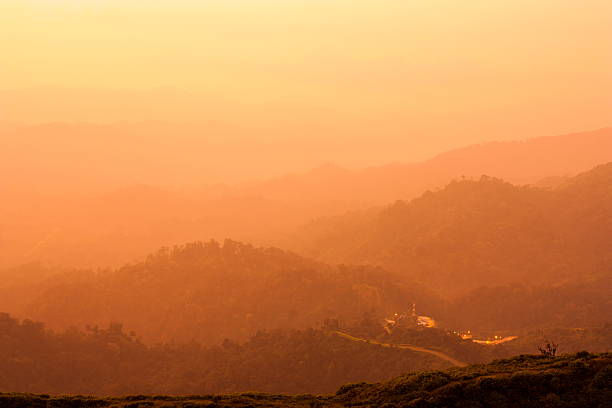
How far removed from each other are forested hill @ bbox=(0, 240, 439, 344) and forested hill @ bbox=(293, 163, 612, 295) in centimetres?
2184

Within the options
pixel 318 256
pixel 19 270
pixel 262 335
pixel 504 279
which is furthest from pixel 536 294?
pixel 19 270

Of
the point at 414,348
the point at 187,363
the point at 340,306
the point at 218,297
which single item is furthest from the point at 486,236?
the point at 187,363

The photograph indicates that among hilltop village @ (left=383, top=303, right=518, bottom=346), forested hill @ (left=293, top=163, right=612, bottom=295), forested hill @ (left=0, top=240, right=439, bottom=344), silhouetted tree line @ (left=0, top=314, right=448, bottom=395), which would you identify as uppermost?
forested hill @ (left=293, top=163, right=612, bottom=295)

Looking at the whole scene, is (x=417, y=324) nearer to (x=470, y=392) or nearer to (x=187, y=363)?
(x=187, y=363)

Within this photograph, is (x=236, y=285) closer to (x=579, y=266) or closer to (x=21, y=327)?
(x=21, y=327)

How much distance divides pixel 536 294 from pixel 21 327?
75.2 meters

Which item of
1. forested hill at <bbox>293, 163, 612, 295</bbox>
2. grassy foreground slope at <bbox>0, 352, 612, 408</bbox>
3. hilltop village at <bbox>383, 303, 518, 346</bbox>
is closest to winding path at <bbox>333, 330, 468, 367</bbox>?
hilltop village at <bbox>383, 303, 518, 346</bbox>

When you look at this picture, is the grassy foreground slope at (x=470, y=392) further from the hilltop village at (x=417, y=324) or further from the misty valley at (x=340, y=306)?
the hilltop village at (x=417, y=324)

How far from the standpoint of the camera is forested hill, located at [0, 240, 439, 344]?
3226 inches

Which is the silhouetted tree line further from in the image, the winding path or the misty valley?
the winding path

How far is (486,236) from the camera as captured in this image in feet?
389

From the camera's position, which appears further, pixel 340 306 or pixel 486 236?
pixel 486 236

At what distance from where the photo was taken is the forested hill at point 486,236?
352 ft

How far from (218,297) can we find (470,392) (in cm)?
6842
